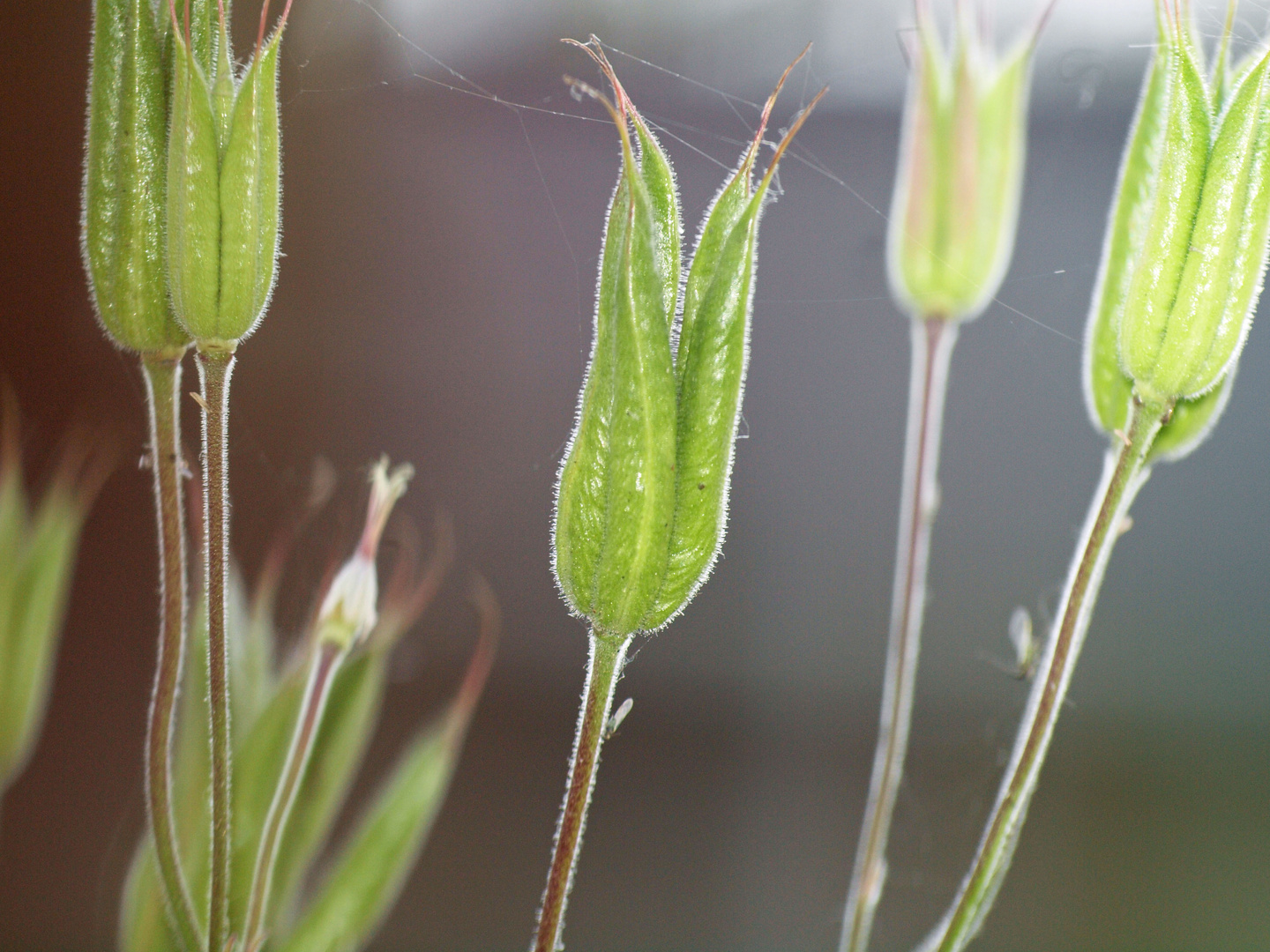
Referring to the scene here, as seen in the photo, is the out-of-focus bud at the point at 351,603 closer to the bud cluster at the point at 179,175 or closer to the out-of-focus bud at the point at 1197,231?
the bud cluster at the point at 179,175

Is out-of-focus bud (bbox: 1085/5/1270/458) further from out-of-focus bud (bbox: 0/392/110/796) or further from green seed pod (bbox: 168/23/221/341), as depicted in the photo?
out-of-focus bud (bbox: 0/392/110/796)

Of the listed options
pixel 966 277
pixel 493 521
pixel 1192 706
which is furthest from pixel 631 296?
pixel 1192 706

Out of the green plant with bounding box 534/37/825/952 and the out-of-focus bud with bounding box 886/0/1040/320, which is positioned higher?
the out-of-focus bud with bounding box 886/0/1040/320

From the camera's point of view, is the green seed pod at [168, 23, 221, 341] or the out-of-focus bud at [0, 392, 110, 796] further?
the out-of-focus bud at [0, 392, 110, 796]

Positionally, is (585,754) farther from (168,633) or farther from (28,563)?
(28,563)

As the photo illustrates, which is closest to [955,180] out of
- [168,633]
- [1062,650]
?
[1062,650]

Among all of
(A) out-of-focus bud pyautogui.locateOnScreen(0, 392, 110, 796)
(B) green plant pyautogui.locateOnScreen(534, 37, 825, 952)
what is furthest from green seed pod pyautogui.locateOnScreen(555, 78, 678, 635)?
(A) out-of-focus bud pyautogui.locateOnScreen(0, 392, 110, 796)

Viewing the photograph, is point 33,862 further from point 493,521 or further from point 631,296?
point 631,296
